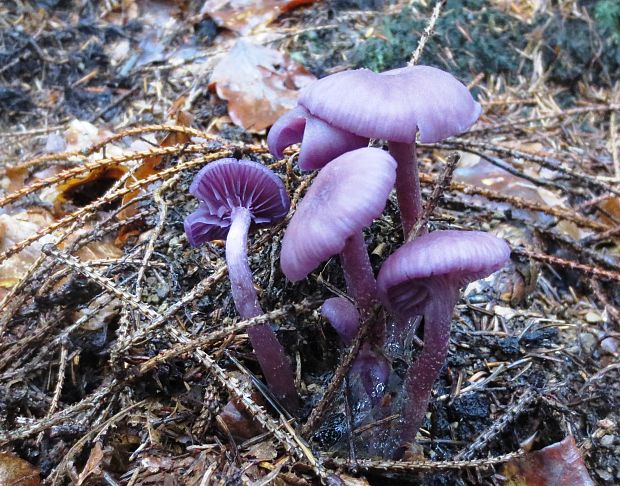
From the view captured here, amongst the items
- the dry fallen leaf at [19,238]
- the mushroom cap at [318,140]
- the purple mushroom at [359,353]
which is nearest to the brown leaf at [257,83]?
the dry fallen leaf at [19,238]

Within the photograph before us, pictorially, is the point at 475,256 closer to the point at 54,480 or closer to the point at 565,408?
the point at 565,408

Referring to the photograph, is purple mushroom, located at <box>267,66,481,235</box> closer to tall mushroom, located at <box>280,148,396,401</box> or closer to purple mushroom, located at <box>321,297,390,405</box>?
tall mushroom, located at <box>280,148,396,401</box>

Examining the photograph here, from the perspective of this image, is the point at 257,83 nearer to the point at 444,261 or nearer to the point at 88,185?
the point at 88,185

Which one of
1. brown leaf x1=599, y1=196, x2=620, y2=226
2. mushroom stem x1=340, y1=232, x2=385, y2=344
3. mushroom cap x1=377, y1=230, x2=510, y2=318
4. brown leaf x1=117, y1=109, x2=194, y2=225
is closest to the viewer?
mushroom cap x1=377, y1=230, x2=510, y2=318

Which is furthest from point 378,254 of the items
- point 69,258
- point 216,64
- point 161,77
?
point 161,77

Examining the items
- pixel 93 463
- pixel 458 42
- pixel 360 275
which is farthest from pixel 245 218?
pixel 458 42

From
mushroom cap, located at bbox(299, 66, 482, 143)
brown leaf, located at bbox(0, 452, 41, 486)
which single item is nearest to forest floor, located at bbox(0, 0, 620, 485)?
brown leaf, located at bbox(0, 452, 41, 486)

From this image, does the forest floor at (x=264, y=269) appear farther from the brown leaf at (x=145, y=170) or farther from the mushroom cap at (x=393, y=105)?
the mushroom cap at (x=393, y=105)
